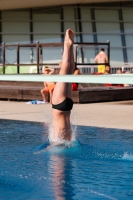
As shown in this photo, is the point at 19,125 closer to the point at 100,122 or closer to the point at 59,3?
the point at 100,122

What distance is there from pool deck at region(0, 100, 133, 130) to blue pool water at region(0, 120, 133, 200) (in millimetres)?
1728

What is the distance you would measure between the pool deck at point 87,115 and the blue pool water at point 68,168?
1.73m

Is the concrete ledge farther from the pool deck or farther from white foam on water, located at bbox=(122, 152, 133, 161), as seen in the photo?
white foam on water, located at bbox=(122, 152, 133, 161)

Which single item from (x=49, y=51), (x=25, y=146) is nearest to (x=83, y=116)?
(x=25, y=146)

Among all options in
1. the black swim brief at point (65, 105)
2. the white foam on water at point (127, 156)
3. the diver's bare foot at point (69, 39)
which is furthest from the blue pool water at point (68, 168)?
the diver's bare foot at point (69, 39)

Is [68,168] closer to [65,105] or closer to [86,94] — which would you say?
[65,105]

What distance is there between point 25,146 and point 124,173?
2059 mm

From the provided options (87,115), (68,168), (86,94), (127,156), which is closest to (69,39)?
(127,156)

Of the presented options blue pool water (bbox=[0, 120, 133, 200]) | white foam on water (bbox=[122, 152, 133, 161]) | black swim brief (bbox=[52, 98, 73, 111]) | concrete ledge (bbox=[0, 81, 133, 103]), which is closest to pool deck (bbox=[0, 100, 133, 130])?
concrete ledge (bbox=[0, 81, 133, 103])

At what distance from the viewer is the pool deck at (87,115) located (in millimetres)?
10263

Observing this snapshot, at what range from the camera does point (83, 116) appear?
11766 millimetres

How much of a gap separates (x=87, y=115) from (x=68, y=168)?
629 centimetres

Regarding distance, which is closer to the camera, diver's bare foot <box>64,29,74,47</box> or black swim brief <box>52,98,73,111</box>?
diver's bare foot <box>64,29,74,47</box>

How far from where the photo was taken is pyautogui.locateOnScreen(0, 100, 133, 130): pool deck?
1026 centimetres
